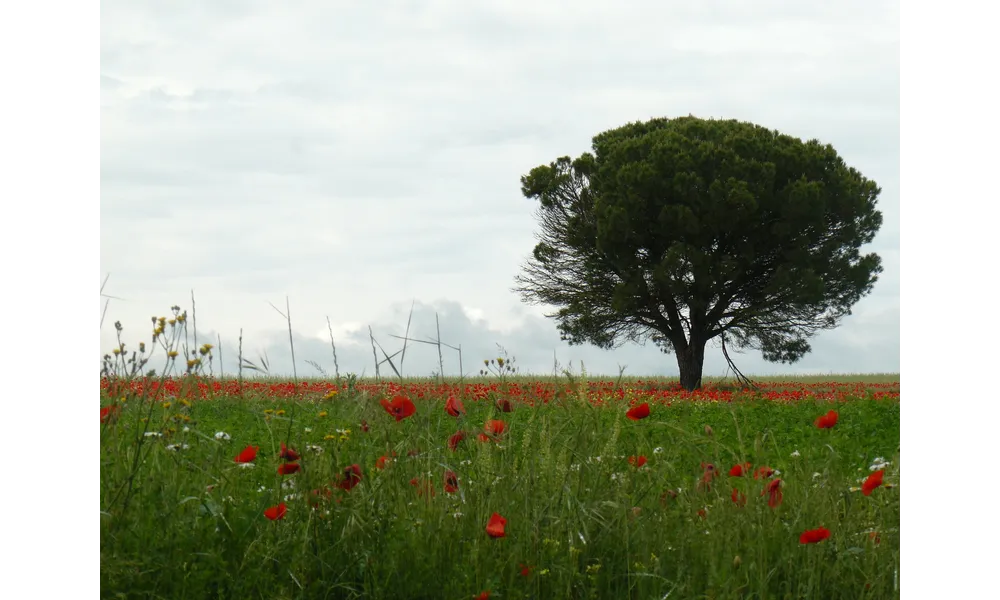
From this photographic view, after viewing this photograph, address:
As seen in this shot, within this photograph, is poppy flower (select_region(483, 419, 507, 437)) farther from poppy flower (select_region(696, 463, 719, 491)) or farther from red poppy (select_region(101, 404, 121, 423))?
red poppy (select_region(101, 404, 121, 423))

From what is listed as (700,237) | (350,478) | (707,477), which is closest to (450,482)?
(350,478)

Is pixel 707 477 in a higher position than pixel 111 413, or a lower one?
lower

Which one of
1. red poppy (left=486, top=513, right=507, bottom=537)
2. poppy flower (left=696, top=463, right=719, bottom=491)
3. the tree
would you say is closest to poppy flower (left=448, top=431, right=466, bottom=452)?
red poppy (left=486, top=513, right=507, bottom=537)

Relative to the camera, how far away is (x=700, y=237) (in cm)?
1811

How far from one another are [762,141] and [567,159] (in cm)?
473

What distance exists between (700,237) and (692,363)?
3331 mm

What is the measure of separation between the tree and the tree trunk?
0.10 ft

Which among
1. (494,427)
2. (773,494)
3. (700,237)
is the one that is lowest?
(773,494)

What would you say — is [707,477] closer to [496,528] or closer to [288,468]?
[496,528]

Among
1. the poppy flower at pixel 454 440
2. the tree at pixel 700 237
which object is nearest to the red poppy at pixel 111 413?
the poppy flower at pixel 454 440

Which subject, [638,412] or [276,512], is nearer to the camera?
[276,512]

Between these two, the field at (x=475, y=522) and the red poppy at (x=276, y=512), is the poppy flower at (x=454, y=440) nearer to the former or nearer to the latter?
the field at (x=475, y=522)

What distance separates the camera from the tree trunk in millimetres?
19359
